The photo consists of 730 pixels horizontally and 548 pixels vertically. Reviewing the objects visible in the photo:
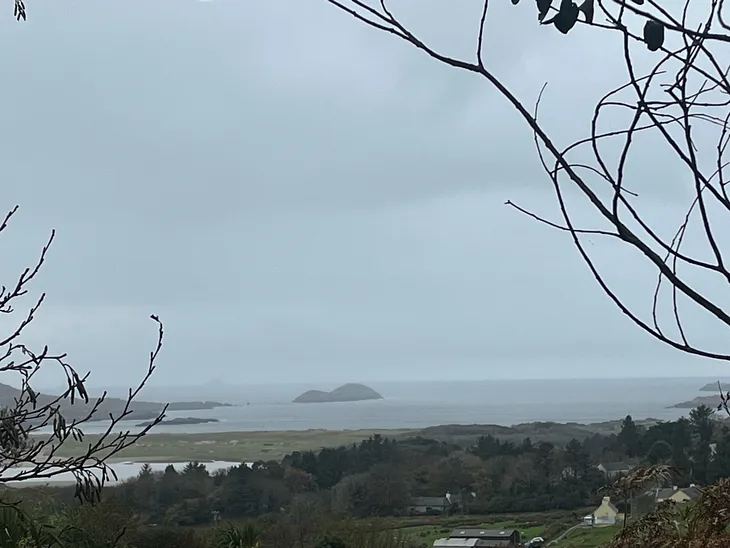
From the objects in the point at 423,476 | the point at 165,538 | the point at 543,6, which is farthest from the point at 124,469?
the point at 543,6

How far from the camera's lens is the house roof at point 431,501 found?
332 inches

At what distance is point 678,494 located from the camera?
157 inches

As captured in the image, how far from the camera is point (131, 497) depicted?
6281mm

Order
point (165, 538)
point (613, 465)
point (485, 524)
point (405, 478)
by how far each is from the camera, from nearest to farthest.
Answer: point (165, 538) → point (613, 465) → point (485, 524) → point (405, 478)

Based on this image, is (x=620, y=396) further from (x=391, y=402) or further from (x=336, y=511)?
(x=336, y=511)

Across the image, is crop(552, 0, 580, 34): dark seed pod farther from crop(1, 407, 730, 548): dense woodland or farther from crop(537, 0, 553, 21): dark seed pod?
crop(1, 407, 730, 548): dense woodland

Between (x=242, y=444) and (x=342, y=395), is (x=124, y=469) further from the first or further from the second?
(x=342, y=395)

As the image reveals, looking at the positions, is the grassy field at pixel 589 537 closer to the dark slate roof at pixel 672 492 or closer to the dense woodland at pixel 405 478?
the dark slate roof at pixel 672 492

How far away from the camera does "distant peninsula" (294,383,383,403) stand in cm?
1627

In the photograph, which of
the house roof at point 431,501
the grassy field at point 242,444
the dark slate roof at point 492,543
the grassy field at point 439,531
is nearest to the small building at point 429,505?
the house roof at point 431,501

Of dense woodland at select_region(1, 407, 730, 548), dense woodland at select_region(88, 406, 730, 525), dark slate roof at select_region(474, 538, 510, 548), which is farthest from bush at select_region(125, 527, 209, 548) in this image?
dark slate roof at select_region(474, 538, 510, 548)

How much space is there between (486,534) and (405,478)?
7.98 ft

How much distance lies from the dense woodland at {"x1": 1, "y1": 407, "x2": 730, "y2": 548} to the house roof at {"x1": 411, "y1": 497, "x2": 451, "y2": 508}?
3.2 inches

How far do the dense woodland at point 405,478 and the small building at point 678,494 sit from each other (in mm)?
1211
